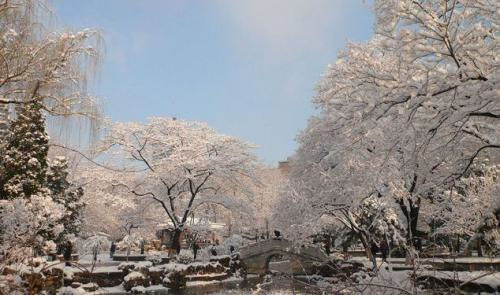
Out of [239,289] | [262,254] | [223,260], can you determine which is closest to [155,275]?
[239,289]

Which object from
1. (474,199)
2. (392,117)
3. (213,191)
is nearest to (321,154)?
(474,199)

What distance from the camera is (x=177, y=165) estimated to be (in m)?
31.2

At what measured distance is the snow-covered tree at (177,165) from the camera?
1247 inches

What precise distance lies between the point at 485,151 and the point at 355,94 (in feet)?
12.9

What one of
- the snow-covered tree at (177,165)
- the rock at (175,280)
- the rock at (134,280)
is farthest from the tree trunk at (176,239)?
the rock at (134,280)

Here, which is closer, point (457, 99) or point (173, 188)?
point (457, 99)

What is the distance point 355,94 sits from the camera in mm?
10359

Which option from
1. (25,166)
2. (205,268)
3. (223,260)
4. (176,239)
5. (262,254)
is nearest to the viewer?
(25,166)

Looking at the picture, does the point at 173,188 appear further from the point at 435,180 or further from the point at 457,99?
the point at 457,99

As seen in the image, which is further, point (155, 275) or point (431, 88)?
point (155, 275)

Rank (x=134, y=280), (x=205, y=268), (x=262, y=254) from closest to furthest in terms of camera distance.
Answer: (x=134, y=280) → (x=205, y=268) → (x=262, y=254)

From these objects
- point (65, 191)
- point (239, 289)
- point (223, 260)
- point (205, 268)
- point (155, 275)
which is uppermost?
point (65, 191)

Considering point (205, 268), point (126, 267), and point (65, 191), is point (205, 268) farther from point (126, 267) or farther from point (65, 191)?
point (65, 191)

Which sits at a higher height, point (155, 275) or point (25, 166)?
point (25, 166)
